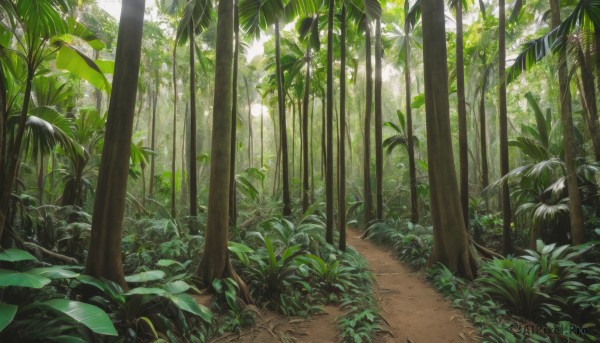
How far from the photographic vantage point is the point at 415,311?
514 centimetres

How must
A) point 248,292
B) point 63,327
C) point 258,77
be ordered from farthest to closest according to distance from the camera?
point 258,77 → point 248,292 → point 63,327

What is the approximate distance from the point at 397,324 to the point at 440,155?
3.66 meters

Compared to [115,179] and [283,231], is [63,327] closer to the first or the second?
[115,179]

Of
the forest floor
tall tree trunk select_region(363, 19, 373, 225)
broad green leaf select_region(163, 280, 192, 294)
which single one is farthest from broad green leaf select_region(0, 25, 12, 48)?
tall tree trunk select_region(363, 19, 373, 225)

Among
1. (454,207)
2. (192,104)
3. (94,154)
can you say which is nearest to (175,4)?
(192,104)

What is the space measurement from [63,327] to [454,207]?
21.5ft

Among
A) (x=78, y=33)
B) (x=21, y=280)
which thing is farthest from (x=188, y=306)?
(x=78, y=33)

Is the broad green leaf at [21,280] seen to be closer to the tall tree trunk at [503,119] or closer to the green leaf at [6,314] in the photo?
the green leaf at [6,314]

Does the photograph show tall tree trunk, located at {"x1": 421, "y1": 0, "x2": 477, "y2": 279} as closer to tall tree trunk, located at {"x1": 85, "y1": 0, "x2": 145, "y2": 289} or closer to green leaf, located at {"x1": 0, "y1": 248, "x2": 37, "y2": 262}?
tall tree trunk, located at {"x1": 85, "y1": 0, "x2": 145, "y2": 289}

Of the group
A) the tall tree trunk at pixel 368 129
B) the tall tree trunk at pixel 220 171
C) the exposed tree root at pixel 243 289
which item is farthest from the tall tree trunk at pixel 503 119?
the exposed tree root at pixel 243 289

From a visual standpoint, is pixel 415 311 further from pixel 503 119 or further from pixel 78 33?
pixel 78 33

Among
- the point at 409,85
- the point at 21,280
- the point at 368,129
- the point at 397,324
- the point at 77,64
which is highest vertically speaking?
the point at 409,85

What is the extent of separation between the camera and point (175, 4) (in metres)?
8.66

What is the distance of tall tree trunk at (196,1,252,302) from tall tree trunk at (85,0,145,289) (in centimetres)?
131
